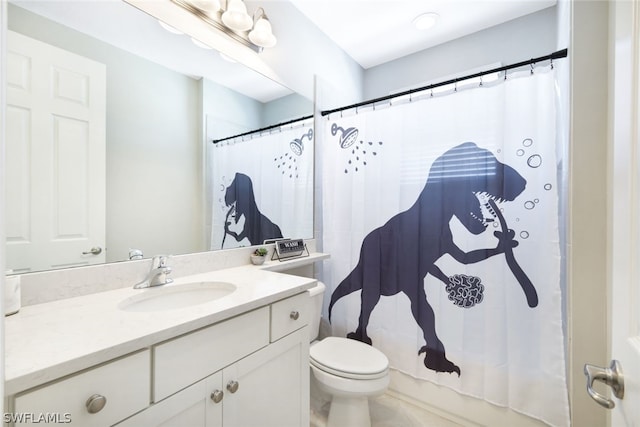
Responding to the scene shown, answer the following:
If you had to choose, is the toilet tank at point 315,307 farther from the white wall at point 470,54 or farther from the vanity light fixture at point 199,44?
the white wall at point 470,54

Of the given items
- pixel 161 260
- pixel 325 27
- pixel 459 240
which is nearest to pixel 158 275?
pixel 161 260

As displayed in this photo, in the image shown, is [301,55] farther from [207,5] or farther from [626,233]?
[626,233]

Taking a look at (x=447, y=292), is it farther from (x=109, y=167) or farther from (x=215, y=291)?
(x=109, y=167)

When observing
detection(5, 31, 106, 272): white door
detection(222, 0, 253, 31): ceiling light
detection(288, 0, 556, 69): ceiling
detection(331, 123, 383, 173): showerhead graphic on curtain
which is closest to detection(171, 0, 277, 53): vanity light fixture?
detection(222, 0, 253, 31): ceiling light

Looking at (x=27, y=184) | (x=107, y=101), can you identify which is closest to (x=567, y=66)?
(x=107, y=101)

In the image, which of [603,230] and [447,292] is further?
[447,292]

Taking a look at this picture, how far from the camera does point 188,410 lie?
2.40ft

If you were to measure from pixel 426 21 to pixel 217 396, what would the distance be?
2450mm

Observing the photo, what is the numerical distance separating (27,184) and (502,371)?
7.26 ft

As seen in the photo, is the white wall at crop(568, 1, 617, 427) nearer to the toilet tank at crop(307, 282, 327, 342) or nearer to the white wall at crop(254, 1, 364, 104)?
the toilet tank at crop(307, 282, 327, 342)

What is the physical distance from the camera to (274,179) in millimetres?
1846

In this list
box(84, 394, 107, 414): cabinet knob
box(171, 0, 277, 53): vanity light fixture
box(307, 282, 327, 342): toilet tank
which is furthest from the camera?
A: box(307, 282, 327, 342): toilet tank

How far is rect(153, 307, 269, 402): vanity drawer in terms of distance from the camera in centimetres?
68

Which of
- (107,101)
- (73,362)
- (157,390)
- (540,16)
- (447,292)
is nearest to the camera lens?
(73,362)
